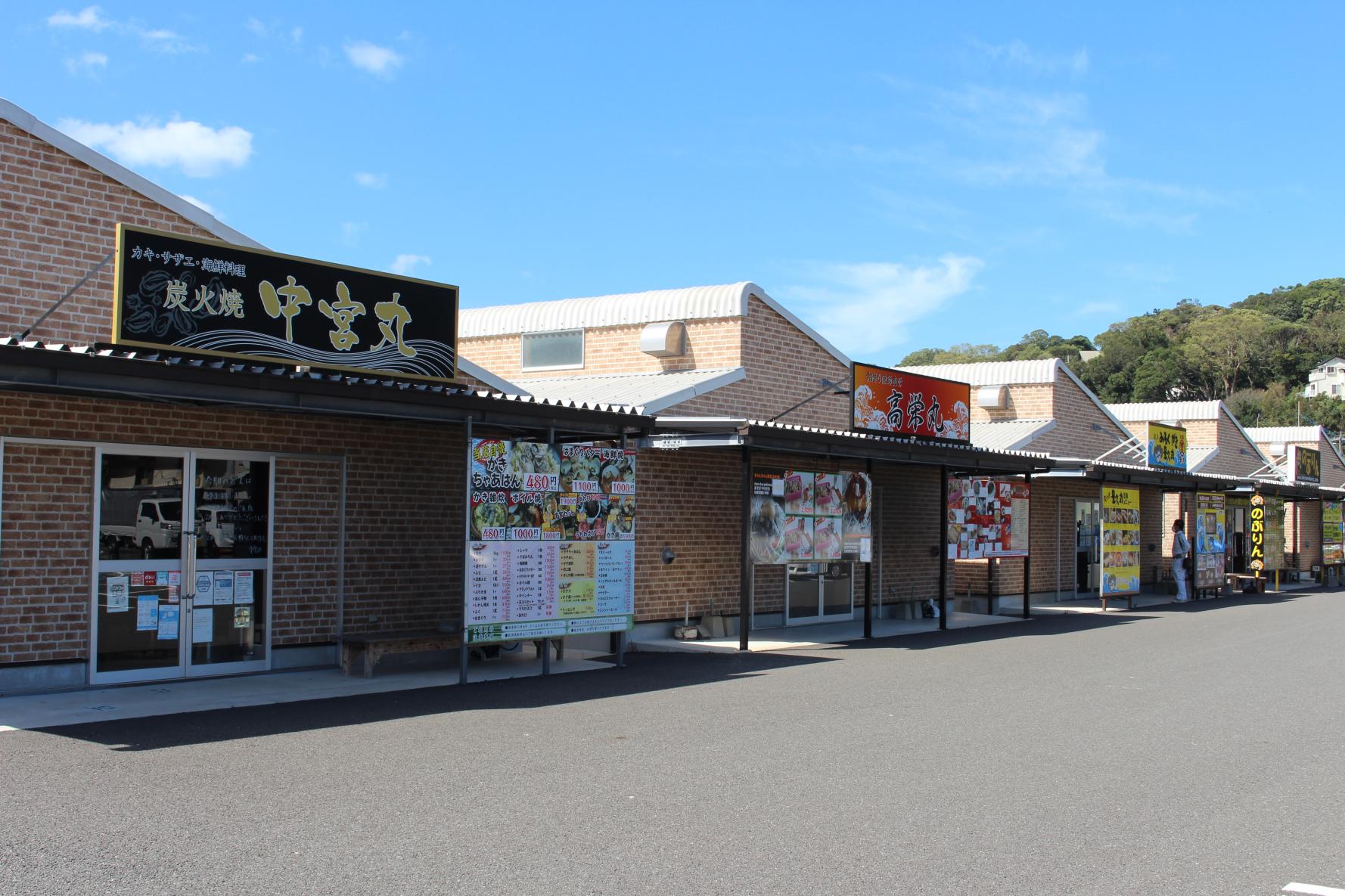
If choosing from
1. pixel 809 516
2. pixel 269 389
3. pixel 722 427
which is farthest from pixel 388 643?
pixel 809 516

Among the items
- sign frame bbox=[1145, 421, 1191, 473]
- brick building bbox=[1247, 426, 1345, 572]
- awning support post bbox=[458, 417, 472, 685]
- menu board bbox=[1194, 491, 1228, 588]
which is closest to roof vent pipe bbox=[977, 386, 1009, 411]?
sign frame bbox=[1145, 421, 1191, 473]

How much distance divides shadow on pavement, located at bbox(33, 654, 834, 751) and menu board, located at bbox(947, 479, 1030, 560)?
6.02 metres

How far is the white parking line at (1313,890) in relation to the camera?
222 inches

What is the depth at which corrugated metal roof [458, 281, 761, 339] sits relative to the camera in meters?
19.1

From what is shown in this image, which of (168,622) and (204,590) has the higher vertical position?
(204,590)

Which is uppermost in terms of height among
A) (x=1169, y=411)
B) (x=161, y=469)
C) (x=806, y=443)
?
(x=1169, y=411)

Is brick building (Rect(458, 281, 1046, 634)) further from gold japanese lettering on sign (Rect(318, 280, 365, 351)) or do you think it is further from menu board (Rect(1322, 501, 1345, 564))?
menu board (Rect(1322, 501, 1345, 564))

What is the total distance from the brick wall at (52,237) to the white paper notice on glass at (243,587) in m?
2.66

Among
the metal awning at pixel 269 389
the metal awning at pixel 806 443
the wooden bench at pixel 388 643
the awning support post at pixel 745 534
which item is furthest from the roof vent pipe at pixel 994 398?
the wooden bench at pixel 388 643

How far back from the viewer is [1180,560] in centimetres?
2823

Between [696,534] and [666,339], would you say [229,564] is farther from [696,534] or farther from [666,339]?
[666,339]

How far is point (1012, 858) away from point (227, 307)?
8201 millimetres

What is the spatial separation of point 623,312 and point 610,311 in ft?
1.07

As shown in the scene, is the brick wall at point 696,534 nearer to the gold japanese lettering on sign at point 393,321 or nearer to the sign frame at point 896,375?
the sign frame at point 896,375
